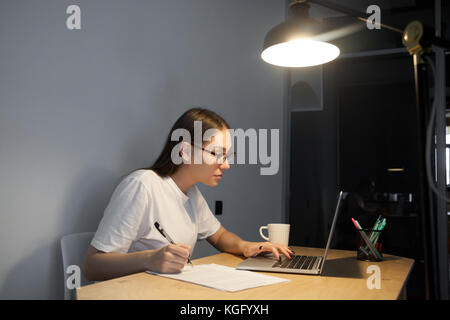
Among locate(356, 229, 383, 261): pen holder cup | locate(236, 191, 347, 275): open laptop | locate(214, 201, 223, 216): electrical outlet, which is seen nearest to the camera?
locate(236, 191, 347, 275): open laptop

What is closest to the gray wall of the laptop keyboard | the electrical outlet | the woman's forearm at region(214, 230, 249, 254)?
the electrical outlet

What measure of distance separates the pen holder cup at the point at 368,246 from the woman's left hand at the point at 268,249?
270mm

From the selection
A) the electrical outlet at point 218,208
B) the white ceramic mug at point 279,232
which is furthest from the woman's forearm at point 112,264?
the electrical outlet at point 218,208

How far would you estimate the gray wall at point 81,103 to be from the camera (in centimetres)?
120

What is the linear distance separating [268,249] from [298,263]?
14 cm

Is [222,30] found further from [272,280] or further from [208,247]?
[272,280]

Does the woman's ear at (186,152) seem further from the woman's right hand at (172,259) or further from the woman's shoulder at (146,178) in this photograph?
the woman's right hand at (172,259)

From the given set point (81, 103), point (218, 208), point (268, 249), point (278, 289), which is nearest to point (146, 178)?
point (81, 103)

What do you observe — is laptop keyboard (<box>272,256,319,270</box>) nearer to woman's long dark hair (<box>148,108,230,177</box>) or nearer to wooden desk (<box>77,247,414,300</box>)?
wooden desk (<box>77,247,414,300</box>)

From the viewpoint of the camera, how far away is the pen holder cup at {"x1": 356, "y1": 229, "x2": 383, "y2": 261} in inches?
54.2

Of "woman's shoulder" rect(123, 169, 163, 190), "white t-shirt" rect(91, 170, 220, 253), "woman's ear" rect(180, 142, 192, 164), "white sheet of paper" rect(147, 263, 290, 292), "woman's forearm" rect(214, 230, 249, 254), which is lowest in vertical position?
"woman's forearm" rect(214, 230, 249, 254)

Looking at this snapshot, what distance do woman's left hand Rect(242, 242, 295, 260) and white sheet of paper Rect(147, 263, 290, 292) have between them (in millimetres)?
242

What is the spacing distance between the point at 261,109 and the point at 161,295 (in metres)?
2.05
